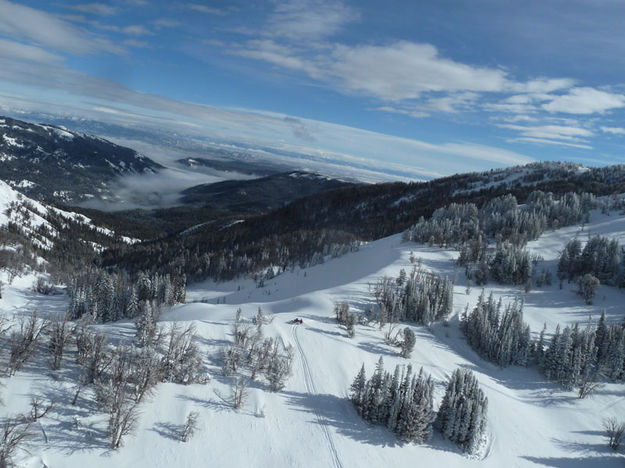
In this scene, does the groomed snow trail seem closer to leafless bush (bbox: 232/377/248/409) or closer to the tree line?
the tree line

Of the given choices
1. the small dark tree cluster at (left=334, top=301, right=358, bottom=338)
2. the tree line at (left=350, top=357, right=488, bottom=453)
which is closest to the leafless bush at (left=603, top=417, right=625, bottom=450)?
the tree line at (left=350, top=357, right=488, bottom=453)

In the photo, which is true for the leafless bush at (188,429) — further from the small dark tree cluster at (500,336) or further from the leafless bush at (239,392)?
the small dark tree cluster at (500,336)

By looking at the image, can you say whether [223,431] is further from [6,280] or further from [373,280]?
[6,280]

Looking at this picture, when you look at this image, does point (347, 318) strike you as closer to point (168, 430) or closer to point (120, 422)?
point (168, 430)

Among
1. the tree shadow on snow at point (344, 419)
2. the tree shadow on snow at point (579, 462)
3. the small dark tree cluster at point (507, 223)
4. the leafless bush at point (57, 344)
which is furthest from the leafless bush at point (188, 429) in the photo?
the small dark tree cluster at point (507, 223)

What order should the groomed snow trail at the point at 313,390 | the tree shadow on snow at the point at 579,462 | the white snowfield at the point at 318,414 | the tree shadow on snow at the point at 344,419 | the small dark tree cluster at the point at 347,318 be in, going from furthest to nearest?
the small dark tree cluster at the point at 347,318
the tree shadow on snow at the point at 579,462
the tree shadow on snow at the point at 344,419
the groomed snow trail at the point at 313,390
the white snowfield at the point at 318,414

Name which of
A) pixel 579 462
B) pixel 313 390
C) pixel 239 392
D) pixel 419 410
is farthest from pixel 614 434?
pixel 239 392
